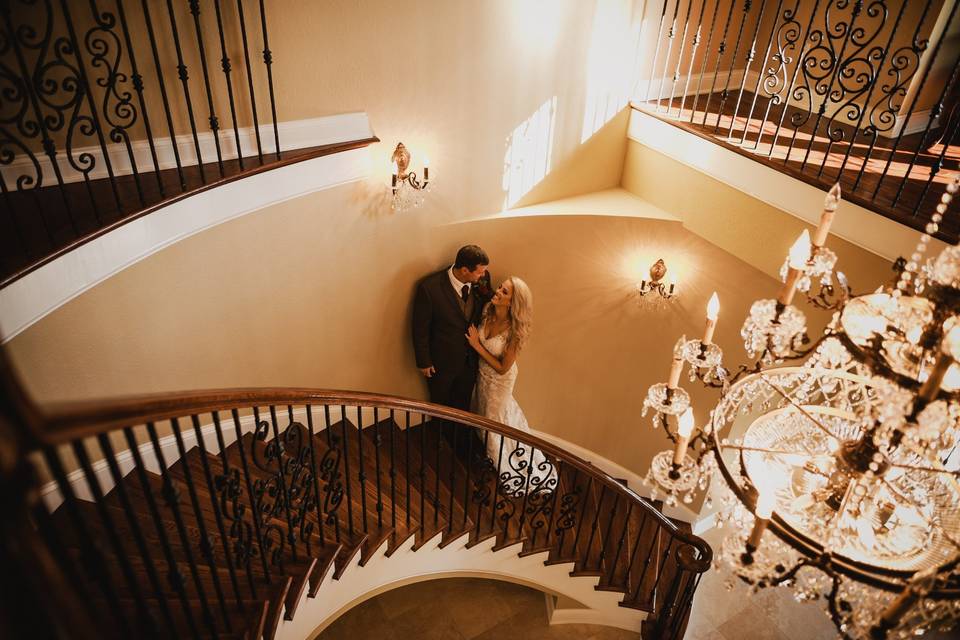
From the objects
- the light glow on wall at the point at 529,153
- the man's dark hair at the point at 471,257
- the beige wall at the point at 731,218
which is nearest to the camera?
the beige wall at the point at 731,218

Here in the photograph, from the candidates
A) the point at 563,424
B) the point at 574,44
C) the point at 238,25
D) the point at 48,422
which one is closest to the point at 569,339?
the point at 563,424

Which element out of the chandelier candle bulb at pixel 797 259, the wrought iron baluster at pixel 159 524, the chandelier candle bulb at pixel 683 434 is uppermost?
the chandelier candle bulb at pixel 797 259

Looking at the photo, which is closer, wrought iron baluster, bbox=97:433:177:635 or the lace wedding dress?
wrought iron baluster, bbox=97:433:177:635

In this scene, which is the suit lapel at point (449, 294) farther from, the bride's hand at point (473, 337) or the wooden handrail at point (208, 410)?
the wooden handrail at point (208, 410)

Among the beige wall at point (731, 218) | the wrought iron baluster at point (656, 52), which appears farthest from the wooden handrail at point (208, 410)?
the wrought iron baluster at point (656, 52)

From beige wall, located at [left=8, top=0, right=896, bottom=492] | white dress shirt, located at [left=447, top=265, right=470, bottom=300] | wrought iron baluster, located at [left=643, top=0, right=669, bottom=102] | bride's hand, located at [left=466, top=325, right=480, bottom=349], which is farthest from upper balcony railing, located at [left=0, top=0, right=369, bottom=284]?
wrought iron baluster, located at [left=643, top=0, right=669, bottom=102]

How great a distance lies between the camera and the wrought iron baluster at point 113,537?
140cm

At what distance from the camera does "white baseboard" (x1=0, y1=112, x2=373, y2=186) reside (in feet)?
10.6

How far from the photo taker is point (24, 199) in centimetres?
306

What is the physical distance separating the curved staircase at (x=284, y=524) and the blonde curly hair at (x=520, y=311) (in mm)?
1084

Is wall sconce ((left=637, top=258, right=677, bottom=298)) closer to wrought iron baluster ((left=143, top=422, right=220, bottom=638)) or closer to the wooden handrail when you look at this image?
the wooden handrail

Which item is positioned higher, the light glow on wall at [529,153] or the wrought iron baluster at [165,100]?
the wrought iron baluster at [165,100]

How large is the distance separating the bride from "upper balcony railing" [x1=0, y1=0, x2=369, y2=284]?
1.83 metres

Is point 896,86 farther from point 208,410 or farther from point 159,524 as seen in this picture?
point 159,524
